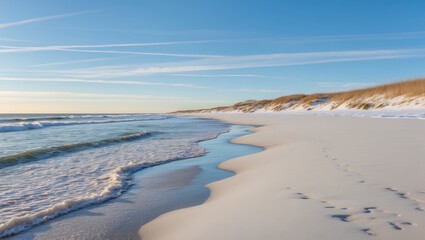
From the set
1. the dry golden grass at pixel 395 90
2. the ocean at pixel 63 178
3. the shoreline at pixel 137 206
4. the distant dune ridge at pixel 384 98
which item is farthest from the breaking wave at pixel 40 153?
the dry golden grass at pixel 395 90

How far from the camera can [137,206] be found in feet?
16.9

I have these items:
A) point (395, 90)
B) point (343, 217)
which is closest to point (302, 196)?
point (343, 217)

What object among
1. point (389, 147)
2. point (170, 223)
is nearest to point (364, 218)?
point (170, 223)

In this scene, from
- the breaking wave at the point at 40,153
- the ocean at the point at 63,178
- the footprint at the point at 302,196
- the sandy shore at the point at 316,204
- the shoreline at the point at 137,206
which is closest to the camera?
the sandy shore at the point at 316,204

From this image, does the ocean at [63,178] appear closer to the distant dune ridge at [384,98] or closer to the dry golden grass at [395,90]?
the distant dune ridge at [384,98]

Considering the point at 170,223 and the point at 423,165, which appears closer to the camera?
the point at 170,223

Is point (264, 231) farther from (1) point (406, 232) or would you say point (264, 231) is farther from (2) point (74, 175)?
(2) point (74, 175)

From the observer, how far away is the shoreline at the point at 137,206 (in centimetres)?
409

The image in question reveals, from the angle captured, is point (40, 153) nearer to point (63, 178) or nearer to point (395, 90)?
point (63, 178)

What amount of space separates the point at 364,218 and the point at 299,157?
15.7 feet

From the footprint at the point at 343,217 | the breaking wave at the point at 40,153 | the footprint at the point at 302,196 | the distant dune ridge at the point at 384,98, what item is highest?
the distant dune ridge at the point at 384,98

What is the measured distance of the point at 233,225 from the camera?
3.68 m

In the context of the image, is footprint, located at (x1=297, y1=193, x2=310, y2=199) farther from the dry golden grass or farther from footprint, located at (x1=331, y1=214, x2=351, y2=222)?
the dry golden grass

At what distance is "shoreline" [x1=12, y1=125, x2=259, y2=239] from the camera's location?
409cm
